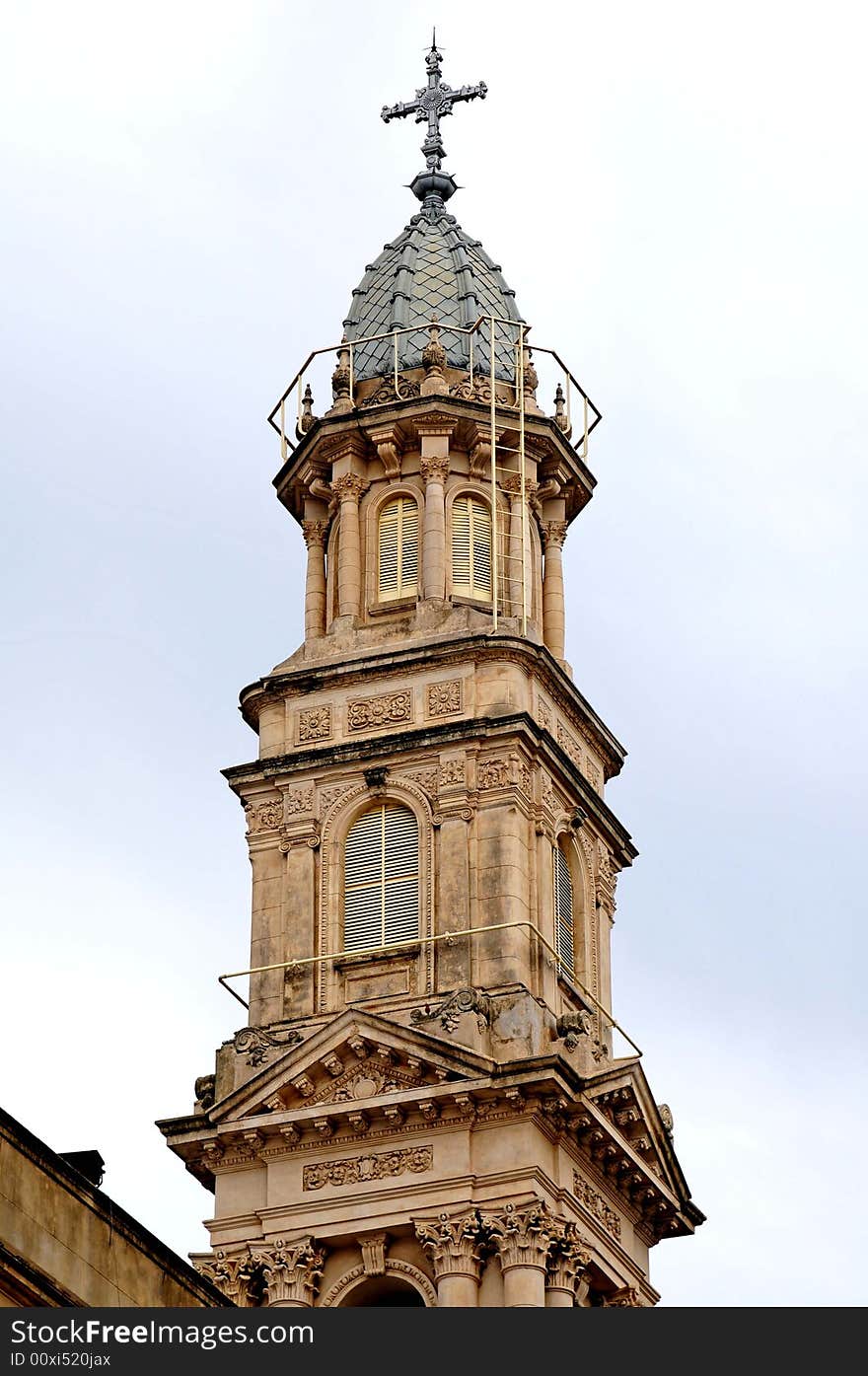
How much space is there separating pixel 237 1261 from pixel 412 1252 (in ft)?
9.85

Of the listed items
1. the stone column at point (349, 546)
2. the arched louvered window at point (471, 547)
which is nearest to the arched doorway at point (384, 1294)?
the stone column at point (349, 546)

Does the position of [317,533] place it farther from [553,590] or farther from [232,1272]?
[232,1272]

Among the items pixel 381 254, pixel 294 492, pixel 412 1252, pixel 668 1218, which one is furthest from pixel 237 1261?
pixel 381 254

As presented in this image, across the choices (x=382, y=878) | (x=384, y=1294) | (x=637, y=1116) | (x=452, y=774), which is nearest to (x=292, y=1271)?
(x=384, y=1294)

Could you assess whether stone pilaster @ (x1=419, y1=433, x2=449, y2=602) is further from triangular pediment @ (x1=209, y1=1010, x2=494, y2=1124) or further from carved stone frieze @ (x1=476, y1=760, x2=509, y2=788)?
triangular pediment @ (x1=209, y1=1010, x2=494, y2=1124)

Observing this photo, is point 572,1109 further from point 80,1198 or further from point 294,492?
point 80,1198

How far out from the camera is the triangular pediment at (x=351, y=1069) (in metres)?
59.4

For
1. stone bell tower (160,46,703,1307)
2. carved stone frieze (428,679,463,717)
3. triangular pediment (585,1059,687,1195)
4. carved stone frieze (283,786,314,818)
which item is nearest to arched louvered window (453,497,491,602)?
stone bell tower (160,46,703,1307)

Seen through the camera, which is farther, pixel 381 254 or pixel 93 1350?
pixel 381 254

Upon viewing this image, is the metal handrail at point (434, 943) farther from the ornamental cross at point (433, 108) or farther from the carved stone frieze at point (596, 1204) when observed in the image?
the ornamental cross at point (433, 108)

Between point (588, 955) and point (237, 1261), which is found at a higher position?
point (588, 955)

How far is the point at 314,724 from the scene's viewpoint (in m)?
65.5

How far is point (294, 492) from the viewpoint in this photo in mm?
70625

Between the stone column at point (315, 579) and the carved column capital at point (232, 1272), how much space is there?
13.0m
